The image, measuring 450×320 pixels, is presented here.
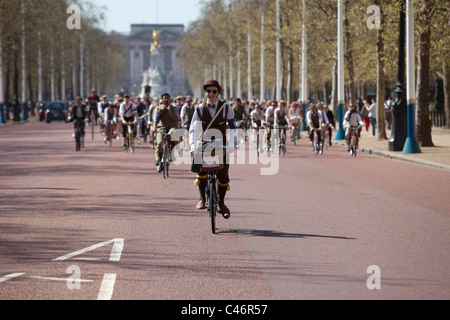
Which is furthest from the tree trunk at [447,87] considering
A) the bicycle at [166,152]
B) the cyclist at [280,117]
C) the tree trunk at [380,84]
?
the bicycle at [166,152]

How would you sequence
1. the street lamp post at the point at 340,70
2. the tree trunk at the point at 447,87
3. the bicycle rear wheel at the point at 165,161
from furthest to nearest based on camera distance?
the tree trunk at the point at 447,87 → the street lamp post at the point at 340,70 → the bicycle rear wheel at the point at 165,161

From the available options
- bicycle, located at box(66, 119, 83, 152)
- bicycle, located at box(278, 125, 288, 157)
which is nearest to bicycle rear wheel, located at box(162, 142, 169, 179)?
bicycle, located at box(278, 125, 288, 157)

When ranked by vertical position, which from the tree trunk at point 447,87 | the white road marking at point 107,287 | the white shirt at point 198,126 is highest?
the tree trunk at point 447,87

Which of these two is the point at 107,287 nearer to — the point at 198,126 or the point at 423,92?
the point at 198,126

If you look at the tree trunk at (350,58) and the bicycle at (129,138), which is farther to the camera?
the tree trunk at (350,58)

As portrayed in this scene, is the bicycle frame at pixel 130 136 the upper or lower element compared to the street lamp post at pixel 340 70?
lower

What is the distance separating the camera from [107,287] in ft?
27.5

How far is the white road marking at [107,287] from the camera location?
7.96 metres

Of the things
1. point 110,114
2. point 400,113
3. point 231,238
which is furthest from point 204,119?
point 110,114

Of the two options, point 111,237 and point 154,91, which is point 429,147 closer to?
point 111,237

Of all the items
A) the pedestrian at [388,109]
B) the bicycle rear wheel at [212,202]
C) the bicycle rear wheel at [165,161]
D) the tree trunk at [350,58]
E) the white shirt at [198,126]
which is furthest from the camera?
the pedestrian at [388,109]

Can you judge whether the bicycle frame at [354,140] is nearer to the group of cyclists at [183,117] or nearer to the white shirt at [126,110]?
the group of cyclists at [183,117]
